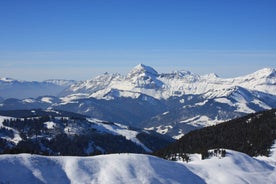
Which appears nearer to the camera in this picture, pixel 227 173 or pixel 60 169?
pixel 60 169

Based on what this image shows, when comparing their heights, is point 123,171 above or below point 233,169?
above

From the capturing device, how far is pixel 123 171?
108 metres

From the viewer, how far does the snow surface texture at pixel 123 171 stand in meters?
98.8

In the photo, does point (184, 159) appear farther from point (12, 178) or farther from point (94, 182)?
point (12, 178)

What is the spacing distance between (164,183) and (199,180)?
41.3 ft

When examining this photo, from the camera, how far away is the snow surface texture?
98812 mm

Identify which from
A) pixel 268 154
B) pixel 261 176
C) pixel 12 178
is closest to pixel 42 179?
pixel 12 178

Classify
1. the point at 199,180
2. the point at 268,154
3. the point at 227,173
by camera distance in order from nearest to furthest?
the point at 199,180, the point at 227,173, the point at 268,154

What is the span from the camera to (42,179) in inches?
3789

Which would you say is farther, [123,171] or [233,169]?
[233,169]

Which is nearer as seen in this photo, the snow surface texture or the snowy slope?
the snow surface texture

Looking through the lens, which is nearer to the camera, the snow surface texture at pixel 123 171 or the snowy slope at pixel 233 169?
the snow surface texture at pixel 123 171

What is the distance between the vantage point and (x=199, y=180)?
370 feet

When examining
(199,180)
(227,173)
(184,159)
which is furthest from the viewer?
(184,159)
